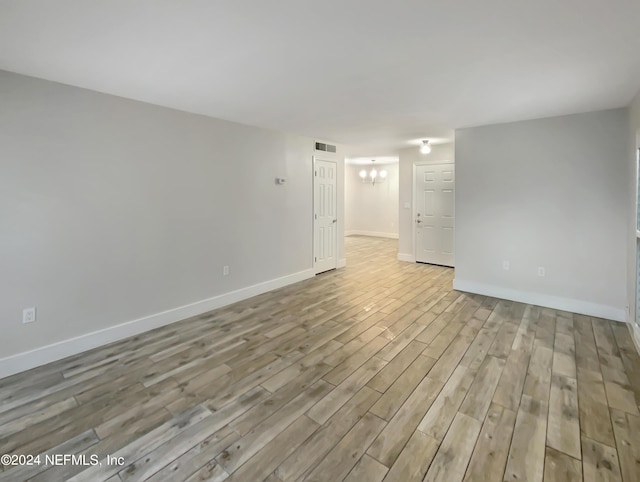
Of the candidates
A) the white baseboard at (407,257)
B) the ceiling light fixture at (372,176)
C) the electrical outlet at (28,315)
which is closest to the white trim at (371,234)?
the ceiling light fixture at (372,176)

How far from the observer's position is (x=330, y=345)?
3.14 metres

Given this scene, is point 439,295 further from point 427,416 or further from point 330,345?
point 427,416

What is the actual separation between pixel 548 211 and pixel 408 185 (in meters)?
3.17

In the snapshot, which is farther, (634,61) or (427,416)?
(634,61)

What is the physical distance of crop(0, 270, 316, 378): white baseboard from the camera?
2738 mm

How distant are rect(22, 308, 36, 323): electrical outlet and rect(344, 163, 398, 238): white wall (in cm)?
925

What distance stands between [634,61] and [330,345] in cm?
342

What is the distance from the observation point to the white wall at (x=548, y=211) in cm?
374

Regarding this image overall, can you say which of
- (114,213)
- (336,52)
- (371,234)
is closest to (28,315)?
(114,213)

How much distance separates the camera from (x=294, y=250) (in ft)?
17.7

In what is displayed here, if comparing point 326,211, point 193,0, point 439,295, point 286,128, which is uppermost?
point 286,128

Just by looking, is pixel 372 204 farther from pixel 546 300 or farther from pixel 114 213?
pixel 114 213

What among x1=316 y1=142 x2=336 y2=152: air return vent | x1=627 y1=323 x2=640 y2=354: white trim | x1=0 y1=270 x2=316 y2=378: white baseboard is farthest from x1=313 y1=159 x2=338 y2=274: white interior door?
x1=627 y1=323 x2=640 y2=354: white trim

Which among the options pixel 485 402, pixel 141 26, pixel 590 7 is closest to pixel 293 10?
pixel 141 26
